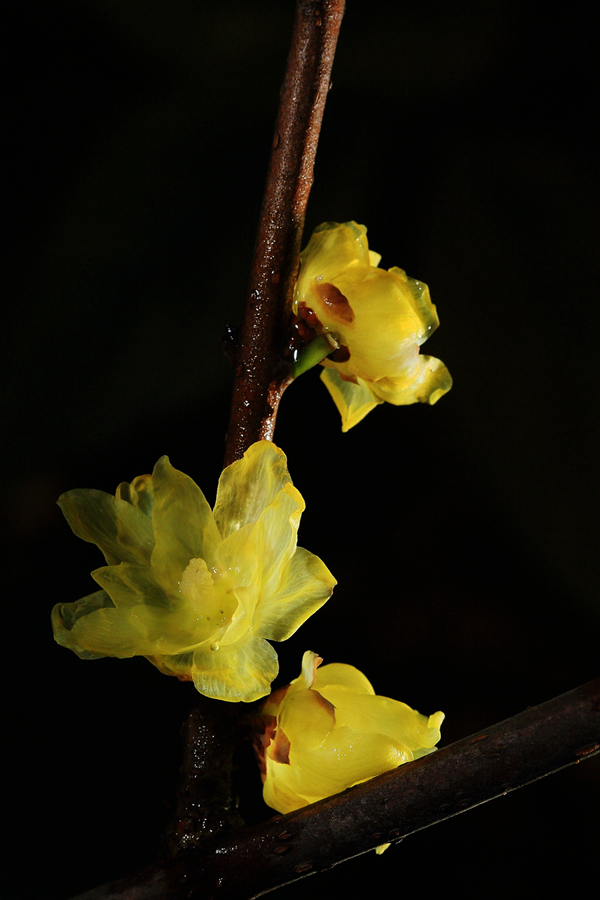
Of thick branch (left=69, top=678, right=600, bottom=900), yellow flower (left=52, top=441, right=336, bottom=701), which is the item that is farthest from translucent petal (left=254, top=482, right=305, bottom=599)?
thick branch (left=69, top=678, right=600, bottom=900)

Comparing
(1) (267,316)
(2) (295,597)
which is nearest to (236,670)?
(2) (295,597)

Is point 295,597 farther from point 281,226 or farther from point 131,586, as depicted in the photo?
point 281,226

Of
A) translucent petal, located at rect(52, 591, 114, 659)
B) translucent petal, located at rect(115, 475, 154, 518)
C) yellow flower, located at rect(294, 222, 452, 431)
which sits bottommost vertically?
translucent petal, located at rect(52, 591, 114, 659)

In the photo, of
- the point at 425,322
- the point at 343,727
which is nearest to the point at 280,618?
the point at 343,727

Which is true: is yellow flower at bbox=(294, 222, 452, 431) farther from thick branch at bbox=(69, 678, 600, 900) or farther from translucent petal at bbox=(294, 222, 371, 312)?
thick branch at bbox=(69, 678, 600, 900)

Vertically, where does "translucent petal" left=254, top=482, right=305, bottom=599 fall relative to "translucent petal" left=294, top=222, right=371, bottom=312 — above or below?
below

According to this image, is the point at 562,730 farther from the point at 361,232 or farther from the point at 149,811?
the point at 149,811
